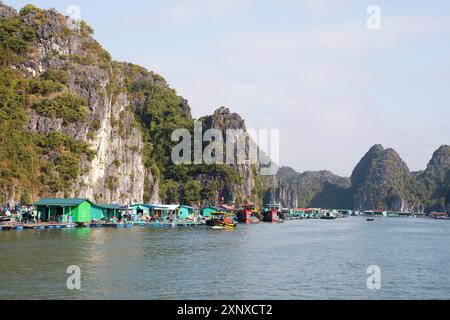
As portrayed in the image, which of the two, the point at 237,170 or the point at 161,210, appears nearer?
the point at 161,210

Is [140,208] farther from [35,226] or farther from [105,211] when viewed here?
[35,226]

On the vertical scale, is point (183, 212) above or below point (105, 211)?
below

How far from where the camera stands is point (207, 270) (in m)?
34.7

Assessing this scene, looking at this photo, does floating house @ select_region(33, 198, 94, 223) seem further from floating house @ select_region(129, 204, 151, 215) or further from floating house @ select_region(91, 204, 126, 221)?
floating house @ select_region(129, 204, 151, 215)

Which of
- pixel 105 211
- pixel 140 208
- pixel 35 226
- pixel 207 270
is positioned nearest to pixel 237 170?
pixel 140 208

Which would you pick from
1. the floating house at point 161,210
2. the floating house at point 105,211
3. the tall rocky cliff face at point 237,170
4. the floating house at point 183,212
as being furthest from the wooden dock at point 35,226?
the tall rocky cliff face at point 237,170

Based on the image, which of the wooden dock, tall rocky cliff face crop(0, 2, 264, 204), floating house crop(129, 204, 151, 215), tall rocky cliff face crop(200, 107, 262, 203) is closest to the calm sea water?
the wooden dock

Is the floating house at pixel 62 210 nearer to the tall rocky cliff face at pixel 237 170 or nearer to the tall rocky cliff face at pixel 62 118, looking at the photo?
the tall rocky cliff face at pixel 62 118

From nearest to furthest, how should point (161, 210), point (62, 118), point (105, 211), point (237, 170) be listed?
1. point (105, 211)
2. point (62, 118)
3. point (161, 210)
4. point (237, 170)

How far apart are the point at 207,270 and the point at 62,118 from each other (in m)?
65.8

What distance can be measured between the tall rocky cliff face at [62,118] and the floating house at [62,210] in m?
5.46

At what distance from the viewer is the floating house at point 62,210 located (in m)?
71.5

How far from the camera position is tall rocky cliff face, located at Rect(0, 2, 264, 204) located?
8269 cm
